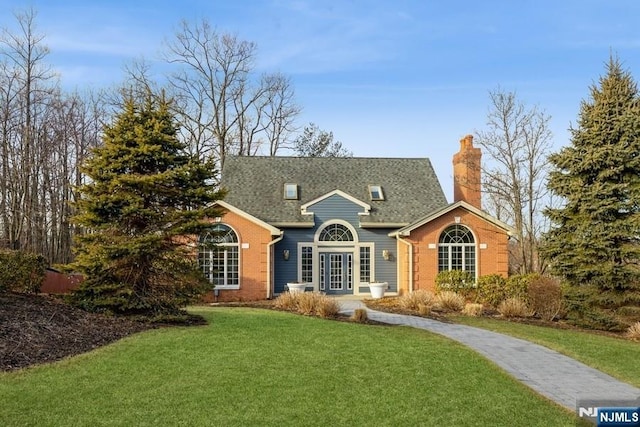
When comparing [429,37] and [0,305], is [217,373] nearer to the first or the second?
[0,305]

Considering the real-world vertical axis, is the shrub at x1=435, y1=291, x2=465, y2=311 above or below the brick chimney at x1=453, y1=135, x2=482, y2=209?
below

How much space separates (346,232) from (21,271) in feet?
42.7

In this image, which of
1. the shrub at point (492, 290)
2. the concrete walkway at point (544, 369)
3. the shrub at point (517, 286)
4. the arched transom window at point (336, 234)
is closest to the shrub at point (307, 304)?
the concrete walkway at point (544, 369)

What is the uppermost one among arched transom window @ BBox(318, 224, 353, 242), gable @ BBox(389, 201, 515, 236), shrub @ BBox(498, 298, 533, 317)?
gable @ BBox(389, 201, 515, 236)

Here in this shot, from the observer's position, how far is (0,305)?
34.1 feet

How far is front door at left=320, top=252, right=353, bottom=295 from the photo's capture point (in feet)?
74.4

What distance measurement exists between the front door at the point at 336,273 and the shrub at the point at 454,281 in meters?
4.07

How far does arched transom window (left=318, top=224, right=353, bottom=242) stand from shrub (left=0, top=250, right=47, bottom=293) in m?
11.5

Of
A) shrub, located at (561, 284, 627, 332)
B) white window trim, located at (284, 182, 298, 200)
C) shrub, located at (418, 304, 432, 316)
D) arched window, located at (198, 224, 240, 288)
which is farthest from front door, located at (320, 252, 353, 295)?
shrub, located at (561, 284, 627, 332)

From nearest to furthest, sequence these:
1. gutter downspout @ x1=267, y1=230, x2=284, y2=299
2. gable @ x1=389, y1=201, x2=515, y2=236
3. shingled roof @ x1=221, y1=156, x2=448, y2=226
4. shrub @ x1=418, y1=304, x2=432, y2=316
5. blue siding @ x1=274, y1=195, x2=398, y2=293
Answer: shrub @ x1=418, y1=304, x2=432, y2=316 → gutter downspout @ x1=267, y1=230, x2=284, y2=299 → gable @ x1=389, y1=201, x2=515, y2=236 → blue siding @ x1=274, y1=195, x2=398, y2=293 → shingled roof @ x1=221, y1=156, x2=448, y2=226

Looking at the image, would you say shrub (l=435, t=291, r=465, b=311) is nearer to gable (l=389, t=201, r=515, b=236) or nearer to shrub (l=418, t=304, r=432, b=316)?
shrub (l=418, t=304, r=432, b=316)

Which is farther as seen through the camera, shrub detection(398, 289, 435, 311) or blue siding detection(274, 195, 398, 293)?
blue siding detection(274, 195, 398, 293)

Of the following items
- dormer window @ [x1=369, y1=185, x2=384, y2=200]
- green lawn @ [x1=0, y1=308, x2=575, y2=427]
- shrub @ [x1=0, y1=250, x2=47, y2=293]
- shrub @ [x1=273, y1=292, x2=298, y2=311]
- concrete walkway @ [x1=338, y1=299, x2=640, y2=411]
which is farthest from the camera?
dormer window @ [x1=369, y1=185, x2=384, y2=200]

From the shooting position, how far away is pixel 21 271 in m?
13.3
